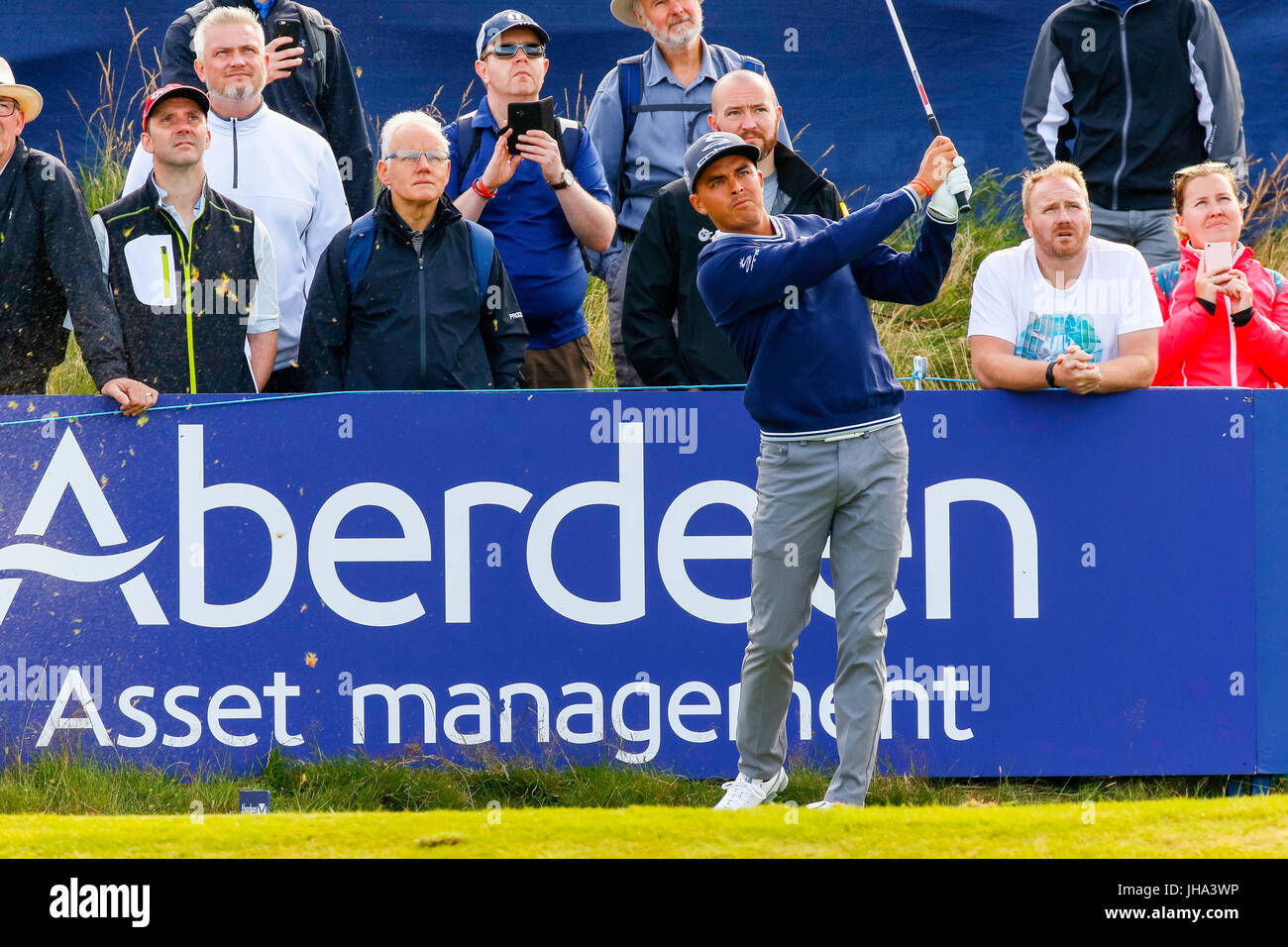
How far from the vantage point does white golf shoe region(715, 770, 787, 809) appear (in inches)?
208

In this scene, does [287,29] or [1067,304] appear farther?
[287,29]

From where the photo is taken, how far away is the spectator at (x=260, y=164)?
6.86 meters

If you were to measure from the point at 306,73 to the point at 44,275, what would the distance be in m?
2.05

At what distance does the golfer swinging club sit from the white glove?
5cm

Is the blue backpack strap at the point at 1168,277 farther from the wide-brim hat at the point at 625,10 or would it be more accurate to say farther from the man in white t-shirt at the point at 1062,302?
the wide-brim hat at the point at 625,10

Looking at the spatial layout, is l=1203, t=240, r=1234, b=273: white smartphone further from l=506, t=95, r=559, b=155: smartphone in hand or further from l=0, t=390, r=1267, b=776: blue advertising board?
l=506, t=95, r=559, b=155: smartphone in hand

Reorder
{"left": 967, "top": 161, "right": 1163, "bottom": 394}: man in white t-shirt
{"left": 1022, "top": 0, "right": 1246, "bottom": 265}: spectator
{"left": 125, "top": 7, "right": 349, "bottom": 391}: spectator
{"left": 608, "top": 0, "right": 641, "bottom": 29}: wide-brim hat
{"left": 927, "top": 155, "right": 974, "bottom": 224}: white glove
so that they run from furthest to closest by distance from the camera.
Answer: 1. {"left": 1022, "top": 0, "right": 1246, "bottom": 265}: spectator
2. {"left": 608, "top": 0, "right": 641, "bottom": 29}: wide-brim hat
3. {"left": 125, "top": 7, "right": 349, "bottom": 391}: spectator
4. {"left": 967, "top": 161, "right": 1163, "bottom": 394}: man in white t-shirt
5. {"left": 927, "top": 155, "right": 974, "bottom": 224}: white glove

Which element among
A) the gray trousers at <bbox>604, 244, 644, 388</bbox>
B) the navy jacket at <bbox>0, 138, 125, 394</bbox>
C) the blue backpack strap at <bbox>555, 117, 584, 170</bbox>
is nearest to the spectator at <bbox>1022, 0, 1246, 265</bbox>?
the gray trousers at <bbox>604, 244, 644, 388</bbox>

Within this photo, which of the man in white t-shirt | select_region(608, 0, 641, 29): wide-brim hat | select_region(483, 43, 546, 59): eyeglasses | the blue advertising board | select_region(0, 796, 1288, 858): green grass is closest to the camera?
select_region(0, 796, 1288, 858): green grass

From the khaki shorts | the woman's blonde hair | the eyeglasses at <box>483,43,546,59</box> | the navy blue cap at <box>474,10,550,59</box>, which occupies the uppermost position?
the navy blue cap at <box>474,10,550,59</box>

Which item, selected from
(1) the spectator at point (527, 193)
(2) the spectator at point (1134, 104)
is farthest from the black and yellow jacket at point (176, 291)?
(2) the spectator at point (1134, 104)

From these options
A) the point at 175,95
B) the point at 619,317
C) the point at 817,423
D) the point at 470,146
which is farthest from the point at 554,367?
the point at 817,423

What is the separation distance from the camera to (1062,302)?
20.0 ft

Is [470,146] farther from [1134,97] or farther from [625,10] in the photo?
[1134,97]
